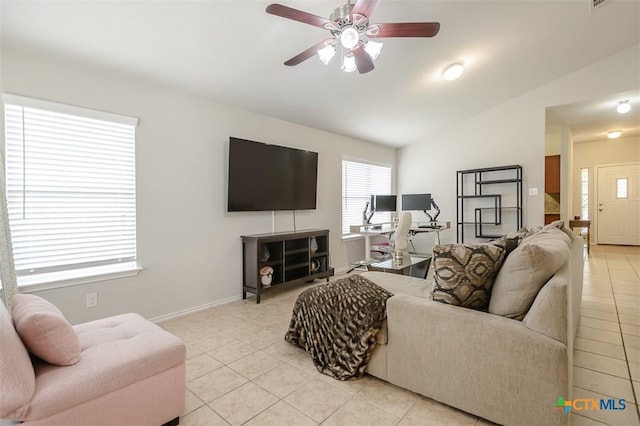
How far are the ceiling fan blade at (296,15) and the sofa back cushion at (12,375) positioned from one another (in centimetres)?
195

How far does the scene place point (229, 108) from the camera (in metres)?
3.64

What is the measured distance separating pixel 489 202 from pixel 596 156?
4.51 meters

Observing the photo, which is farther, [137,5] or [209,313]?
[209,313]

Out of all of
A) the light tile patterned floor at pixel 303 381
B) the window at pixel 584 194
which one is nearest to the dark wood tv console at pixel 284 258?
the light tile patterned floor at pixel 303 381

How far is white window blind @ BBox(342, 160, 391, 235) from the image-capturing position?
17.8 ft

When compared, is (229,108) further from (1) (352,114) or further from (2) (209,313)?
(2) (209,313)

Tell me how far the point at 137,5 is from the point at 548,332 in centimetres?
314

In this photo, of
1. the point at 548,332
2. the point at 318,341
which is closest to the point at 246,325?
the point at 318,341

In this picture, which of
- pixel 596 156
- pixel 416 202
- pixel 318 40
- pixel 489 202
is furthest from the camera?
pixel 596 156

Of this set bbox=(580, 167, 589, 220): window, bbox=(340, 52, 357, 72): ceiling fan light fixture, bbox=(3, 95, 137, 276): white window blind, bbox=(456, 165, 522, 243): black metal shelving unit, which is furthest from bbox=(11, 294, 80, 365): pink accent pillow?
bbox=(580, 167, 589, 220): window

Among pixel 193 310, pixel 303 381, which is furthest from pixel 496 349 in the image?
pixel 193 310

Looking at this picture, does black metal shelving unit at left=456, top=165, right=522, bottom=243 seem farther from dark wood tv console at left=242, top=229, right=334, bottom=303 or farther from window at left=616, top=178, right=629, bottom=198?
window at left=616, top=178, right=629, bottom=198

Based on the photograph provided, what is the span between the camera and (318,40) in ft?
9.14

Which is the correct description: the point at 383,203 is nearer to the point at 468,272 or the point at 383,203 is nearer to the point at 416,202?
the point at 416,202
